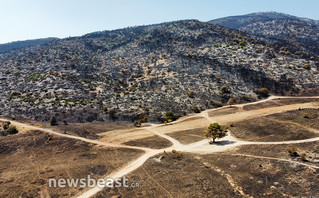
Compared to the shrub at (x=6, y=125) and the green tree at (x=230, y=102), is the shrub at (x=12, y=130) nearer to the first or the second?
the shrub at (x=6, y=125)

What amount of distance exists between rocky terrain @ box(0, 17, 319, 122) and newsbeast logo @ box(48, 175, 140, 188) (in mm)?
32468

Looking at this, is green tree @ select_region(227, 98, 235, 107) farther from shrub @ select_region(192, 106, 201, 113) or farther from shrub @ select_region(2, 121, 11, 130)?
shrub @ select_region(2, 121, 11, 130)

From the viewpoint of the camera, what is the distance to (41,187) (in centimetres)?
2475

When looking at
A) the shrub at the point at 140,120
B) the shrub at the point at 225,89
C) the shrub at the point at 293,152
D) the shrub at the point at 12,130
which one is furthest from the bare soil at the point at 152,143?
the shrub at the point at 225,89

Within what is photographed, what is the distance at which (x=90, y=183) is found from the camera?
25.6 m

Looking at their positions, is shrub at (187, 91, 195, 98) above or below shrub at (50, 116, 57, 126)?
above

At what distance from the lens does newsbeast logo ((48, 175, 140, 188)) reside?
24916 millimetres

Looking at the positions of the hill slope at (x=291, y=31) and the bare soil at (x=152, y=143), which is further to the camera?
the hill slope at (x=291, y=31)

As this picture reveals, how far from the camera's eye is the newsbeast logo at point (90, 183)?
24916 millimetres

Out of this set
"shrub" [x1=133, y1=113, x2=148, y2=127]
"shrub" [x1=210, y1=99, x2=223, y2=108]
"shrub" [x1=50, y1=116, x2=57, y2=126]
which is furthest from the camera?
"shrub" [x1=210, y1=99, x2=223, y2=108]

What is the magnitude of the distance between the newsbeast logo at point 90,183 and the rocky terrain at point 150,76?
3247 cm

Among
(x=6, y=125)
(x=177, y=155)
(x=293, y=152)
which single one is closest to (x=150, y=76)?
(x=6, y=125)

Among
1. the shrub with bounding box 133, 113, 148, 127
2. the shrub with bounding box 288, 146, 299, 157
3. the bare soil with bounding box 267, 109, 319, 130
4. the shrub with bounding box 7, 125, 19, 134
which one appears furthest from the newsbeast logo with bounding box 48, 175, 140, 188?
the bare soil with bounding box 267, 109, 319, 130

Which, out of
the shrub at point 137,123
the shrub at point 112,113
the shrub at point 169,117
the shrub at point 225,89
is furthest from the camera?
the shrub at point 225,89
